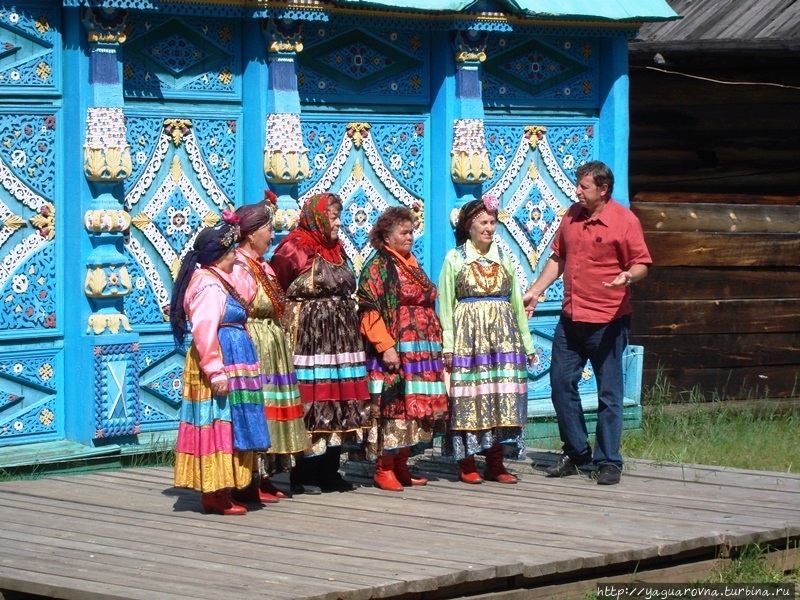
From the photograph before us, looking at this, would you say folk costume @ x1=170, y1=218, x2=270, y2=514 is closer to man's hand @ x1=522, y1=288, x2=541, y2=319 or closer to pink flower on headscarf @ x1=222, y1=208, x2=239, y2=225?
pink flower on headscarf @ x1=222, y1=208, x2=239, y2=225

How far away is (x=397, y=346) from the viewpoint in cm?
805

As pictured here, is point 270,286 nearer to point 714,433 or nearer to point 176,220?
point 176,220

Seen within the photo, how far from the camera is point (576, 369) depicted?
8461 mm

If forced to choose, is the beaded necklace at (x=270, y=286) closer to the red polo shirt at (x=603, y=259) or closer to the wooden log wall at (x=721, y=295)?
the red polo shirt at (x=603, y=259)

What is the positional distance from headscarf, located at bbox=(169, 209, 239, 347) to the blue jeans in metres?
2.11

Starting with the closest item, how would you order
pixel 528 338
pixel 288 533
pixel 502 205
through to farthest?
pixel 288 533 < pixel 528 338 < pixel 502 205

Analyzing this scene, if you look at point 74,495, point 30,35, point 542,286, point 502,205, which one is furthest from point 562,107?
point 74,495

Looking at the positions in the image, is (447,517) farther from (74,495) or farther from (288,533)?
(74,495)

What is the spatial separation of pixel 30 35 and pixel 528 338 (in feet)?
10.3

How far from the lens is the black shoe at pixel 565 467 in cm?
853

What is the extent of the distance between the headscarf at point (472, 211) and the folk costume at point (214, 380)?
1.44 meters

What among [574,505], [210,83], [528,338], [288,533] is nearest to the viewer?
[288,533]

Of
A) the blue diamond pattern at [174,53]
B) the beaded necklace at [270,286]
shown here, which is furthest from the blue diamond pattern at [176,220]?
the beaded necklace at [270,286]

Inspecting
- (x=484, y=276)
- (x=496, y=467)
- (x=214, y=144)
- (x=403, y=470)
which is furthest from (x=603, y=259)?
(x=214, y=144)
